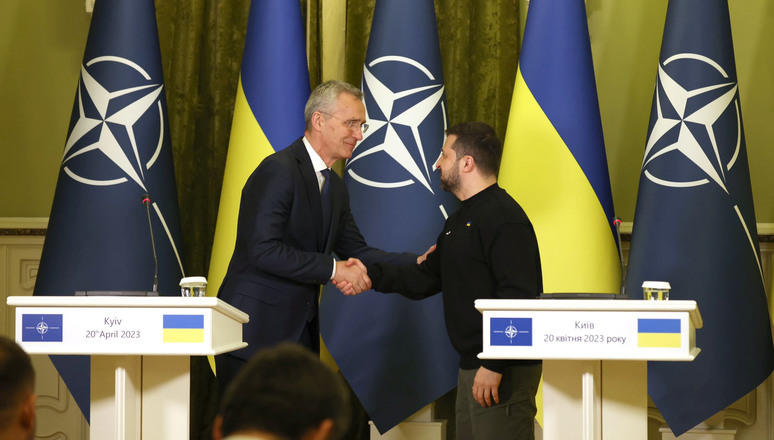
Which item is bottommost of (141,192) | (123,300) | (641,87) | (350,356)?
(350,356)

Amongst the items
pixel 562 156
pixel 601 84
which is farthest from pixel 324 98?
pixel 601 84

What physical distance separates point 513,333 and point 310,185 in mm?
1230

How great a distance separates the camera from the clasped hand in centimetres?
378

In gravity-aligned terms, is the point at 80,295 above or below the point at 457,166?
below

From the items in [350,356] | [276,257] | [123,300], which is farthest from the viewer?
[350,356]

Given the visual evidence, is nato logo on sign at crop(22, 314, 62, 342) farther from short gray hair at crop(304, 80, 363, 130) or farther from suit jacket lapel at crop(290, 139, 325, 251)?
short gray hair at crop(304, 80, 363, 130)

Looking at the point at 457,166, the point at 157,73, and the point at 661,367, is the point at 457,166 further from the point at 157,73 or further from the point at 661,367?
the point at 157,73

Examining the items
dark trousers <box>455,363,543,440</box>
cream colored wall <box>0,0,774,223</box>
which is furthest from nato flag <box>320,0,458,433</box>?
dark trousers <box>455,363,543,440</box>

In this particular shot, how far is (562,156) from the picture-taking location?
448cm

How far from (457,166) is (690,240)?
140 centimetres

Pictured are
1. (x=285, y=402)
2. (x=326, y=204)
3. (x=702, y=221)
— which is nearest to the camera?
(x=285, y=402)

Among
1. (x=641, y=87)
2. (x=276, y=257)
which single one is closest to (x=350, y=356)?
(x=276, y=257)

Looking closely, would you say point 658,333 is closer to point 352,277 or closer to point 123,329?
point 352,277

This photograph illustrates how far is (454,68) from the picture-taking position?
17.2ft
